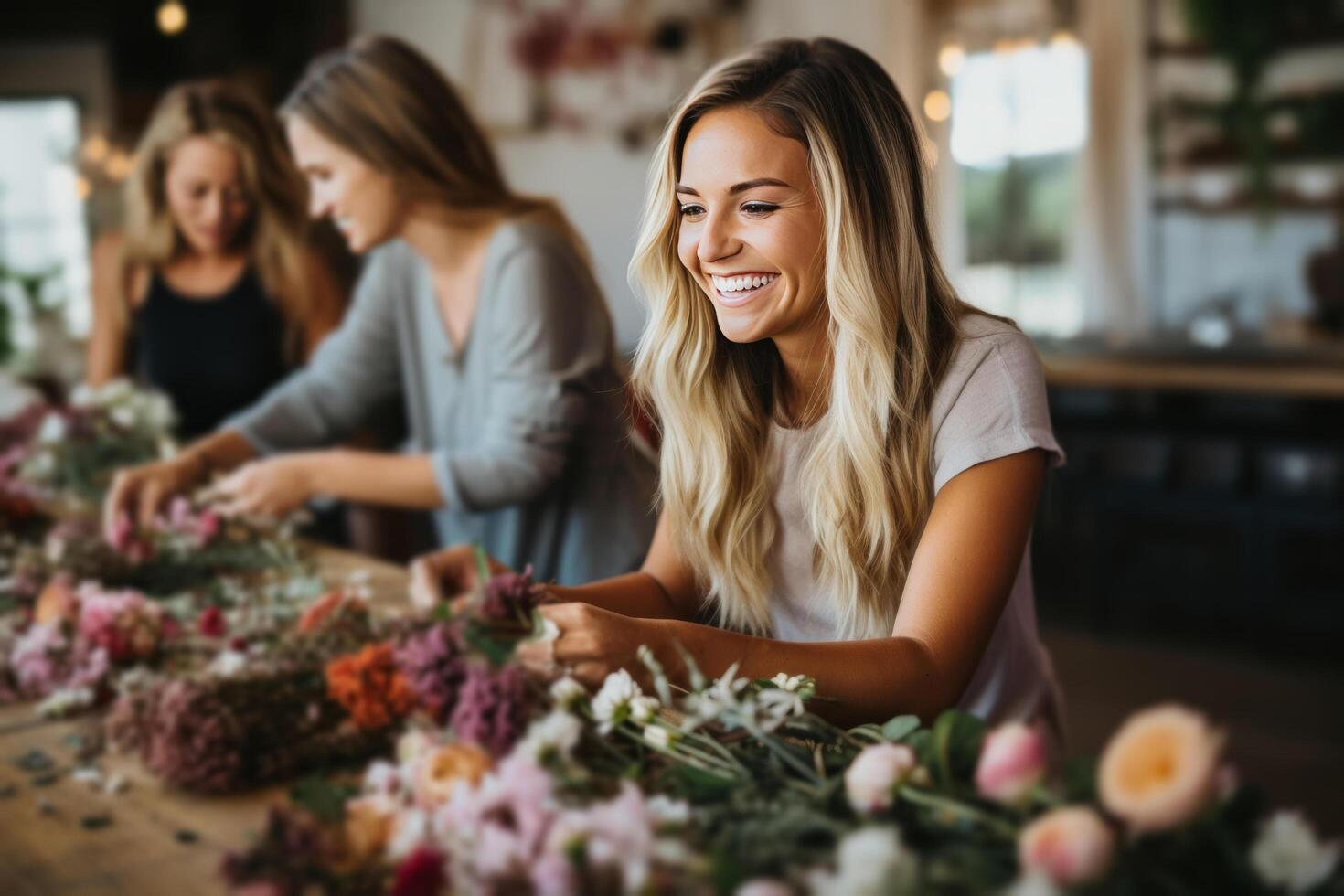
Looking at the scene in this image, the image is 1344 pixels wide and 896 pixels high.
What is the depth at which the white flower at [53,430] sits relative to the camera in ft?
8.35

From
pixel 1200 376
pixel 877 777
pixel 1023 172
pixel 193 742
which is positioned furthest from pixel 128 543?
pixel 1023 172

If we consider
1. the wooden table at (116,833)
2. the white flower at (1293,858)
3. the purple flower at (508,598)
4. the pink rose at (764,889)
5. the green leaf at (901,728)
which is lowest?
the wooden table at (116,833)

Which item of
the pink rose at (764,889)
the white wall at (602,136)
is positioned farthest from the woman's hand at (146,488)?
the white wall at (602,136)

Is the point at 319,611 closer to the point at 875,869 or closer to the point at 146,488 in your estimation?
the point at 146,488

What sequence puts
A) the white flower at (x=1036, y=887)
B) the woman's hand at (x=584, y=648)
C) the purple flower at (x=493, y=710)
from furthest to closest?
the woman's hand at (x=584, y=648) < the purple flower at (x=493, y=710) < the white flower at (x=1036, y=887)

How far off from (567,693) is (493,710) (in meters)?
0.07

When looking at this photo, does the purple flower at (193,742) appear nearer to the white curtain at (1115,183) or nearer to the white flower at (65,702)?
the white flower at (65,702)

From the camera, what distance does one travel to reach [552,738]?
92 centimetres

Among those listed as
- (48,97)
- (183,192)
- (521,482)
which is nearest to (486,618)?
(521,482)

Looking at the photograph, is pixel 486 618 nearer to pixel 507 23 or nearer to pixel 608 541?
pixel 608 541

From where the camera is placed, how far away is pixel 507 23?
6941 millimetres

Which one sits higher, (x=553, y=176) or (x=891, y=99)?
(x=553, y=176)

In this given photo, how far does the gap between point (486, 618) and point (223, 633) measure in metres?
0.72

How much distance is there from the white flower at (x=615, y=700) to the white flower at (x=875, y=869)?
1.11 feet
